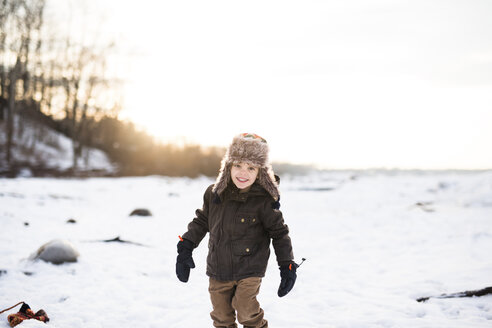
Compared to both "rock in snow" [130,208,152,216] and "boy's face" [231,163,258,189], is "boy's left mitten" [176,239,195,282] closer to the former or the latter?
"boy's face" [231,163,258,189]

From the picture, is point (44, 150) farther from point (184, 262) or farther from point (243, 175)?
point (243, 175)

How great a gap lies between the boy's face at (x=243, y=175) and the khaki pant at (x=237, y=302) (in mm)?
682

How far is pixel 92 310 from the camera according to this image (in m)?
3.50

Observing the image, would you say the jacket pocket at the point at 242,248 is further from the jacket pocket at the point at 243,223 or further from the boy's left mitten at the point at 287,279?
the boy's left mitten at the point at 287,279

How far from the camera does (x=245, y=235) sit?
7.74 feet

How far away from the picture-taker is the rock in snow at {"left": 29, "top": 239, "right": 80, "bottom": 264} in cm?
471

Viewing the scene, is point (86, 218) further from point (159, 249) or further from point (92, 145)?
point (92, 145)

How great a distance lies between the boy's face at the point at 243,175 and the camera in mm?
2379

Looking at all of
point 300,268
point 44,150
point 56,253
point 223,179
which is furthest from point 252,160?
point 44,150

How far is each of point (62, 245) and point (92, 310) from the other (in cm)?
179

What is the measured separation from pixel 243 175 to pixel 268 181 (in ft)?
0.64

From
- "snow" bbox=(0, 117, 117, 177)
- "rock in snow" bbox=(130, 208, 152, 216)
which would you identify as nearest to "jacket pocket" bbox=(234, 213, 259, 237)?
"rock in snow" bbox=(130, 208, 152, 216)

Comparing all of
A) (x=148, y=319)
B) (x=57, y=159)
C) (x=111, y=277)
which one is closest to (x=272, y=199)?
(x=148, y=319)

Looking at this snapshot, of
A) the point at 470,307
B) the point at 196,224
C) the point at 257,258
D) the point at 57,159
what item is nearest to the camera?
the point at 257,258
